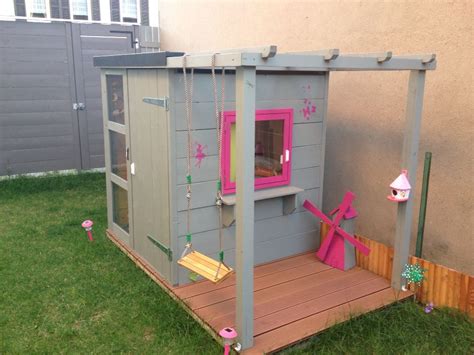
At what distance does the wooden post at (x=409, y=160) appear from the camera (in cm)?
354

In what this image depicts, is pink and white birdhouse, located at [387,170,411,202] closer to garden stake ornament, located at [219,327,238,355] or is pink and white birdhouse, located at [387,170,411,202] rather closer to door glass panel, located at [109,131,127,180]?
garden stake ornament, located at [219,327,238,355]

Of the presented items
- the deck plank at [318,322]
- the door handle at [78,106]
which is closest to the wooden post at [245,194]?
the deck plank at [318,322]

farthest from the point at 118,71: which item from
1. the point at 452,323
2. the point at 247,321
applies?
the point at 452,323

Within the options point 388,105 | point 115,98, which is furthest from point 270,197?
point 115,98

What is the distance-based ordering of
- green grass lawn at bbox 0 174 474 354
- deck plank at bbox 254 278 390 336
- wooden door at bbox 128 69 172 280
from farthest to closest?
wooden door at bbox 128 69 172 280 < deck plank at bbox 254 278 390 336 < green grass lawn at bbox 0 174 474 354

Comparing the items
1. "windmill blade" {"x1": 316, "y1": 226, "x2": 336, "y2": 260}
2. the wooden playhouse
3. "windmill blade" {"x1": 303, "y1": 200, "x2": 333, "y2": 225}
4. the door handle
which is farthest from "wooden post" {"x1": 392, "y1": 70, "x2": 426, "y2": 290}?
the door handle

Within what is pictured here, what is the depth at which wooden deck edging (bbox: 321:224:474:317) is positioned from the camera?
11.4 feet

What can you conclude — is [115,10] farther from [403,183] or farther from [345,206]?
[403,183]

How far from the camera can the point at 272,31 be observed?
5.39m

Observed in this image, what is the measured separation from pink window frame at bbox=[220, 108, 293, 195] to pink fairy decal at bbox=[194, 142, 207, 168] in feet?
0.49

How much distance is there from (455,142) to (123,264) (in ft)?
9.73

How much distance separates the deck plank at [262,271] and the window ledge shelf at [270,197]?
0.46 meters

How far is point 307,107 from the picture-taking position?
13.8 ft

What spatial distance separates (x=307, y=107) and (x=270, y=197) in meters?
0.86
